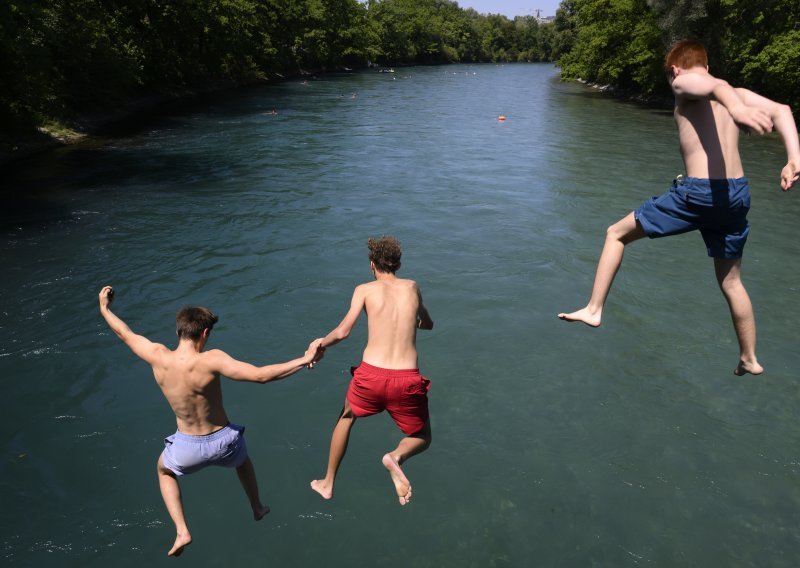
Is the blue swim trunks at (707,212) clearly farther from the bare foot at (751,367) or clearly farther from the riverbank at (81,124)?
the riverbank at (81,124)

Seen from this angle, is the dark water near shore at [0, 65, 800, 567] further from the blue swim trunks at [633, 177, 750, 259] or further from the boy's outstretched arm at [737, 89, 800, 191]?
the boy's outstretched arm at [737, 89, 800, 191]

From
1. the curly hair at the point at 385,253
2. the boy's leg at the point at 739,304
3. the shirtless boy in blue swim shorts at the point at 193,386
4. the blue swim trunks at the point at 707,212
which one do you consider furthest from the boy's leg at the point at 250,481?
the boy's leg at the point at 739,304

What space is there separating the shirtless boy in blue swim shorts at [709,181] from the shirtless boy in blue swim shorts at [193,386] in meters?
2.30

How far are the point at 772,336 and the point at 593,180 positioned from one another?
33.8 feet

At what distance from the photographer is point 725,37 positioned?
3328 cm

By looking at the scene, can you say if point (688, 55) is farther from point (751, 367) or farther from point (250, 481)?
point (250, 481)

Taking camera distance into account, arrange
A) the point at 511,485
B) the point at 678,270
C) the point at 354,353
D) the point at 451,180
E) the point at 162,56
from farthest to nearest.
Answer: the point at 162,56 < the point at 451,180 < the point at 678,270 < the point at 354,353 < the point at 511,485

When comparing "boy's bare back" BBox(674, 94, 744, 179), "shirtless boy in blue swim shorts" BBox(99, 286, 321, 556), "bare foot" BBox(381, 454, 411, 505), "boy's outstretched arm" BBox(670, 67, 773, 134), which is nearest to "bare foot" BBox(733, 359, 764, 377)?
"boy's bare back" BBox(674, 94, 744, 179)

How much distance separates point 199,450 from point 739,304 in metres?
3.78

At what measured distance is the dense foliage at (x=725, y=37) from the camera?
2925 cm

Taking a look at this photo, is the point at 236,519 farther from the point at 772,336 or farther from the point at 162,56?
the point at 162,56

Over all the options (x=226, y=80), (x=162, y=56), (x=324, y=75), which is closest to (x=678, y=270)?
(x=162, y=56)

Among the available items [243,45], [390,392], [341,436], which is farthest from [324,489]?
[243,45]

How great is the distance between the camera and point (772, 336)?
9484mm
